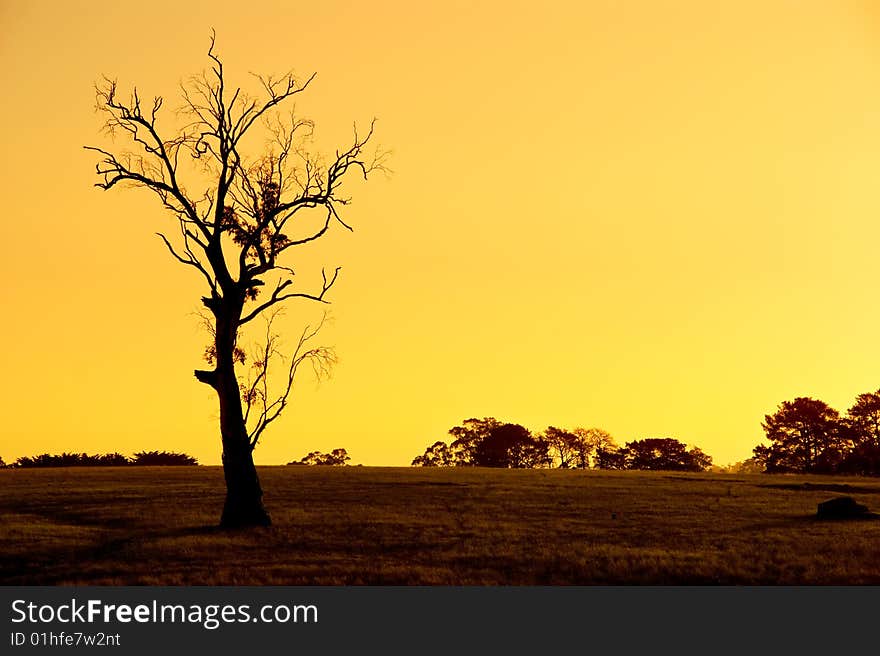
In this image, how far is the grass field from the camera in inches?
1077

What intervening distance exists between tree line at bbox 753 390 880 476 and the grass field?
199 feet

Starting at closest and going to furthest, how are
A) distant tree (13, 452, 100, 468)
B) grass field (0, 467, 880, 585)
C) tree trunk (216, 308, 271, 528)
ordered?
1. grass field (0, 467, 880, 585)
2. tree trunk (216, 308, 271, 528)
3. distant tree (13, 452, 100, 468)

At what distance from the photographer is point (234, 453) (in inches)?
1591

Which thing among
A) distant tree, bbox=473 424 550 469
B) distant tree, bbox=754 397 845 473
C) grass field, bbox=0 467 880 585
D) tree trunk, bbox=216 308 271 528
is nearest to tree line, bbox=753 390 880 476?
distant tree, bbox=754 397 845 473

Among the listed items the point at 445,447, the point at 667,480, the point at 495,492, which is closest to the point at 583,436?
the point at 445,447

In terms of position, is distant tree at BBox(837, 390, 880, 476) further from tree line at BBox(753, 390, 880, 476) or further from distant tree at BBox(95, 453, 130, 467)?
distant tree at BBox(95, 453, 130, 467)

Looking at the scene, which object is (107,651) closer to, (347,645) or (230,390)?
(347,645)

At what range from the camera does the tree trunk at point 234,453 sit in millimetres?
39125

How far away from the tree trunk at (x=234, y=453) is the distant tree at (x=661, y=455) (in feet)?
302

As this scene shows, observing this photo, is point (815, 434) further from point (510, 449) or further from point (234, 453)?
point (234, 453)

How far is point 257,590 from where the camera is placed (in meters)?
24.1

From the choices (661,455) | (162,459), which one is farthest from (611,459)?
(162,459)

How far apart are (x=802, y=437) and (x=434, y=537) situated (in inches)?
3675

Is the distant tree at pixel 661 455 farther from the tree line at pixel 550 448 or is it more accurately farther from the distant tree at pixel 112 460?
the distant tree at pixel 112 460
